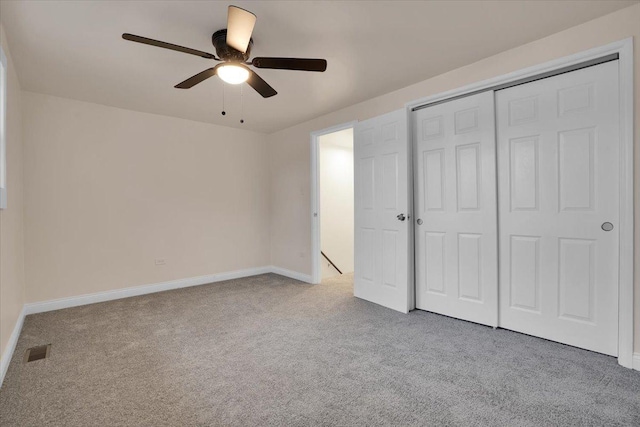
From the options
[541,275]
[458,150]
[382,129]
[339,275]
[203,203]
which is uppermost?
[382,129]

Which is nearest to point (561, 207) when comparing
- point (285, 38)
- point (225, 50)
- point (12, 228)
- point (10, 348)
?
point (285, 38)

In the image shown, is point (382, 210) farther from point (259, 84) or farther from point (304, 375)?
point (304, 375)

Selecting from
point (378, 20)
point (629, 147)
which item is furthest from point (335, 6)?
point (629, 147)

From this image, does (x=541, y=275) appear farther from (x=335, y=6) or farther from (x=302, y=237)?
(x=302, y=237)

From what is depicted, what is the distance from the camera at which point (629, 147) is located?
2133 mm

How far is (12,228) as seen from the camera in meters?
2.76

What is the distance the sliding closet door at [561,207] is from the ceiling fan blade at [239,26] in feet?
7.34

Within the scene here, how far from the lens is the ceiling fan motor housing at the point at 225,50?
2217 mm

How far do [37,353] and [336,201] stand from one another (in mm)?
4192

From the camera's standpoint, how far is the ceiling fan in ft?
6.00

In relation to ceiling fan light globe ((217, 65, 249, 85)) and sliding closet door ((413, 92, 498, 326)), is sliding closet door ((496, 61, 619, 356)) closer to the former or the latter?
sliding closet door ((413, 92, 498, 326))

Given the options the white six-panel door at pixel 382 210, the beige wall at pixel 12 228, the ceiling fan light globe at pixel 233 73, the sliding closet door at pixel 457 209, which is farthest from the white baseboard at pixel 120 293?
the ceiling fan light globe at pixel 233 73

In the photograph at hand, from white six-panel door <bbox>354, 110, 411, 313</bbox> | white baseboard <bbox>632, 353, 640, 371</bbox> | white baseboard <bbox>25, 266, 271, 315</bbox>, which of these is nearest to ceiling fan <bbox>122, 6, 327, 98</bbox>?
white six-panel door <bbox>354, 110, 411, 313</bbox>

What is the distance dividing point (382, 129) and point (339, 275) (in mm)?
2697
